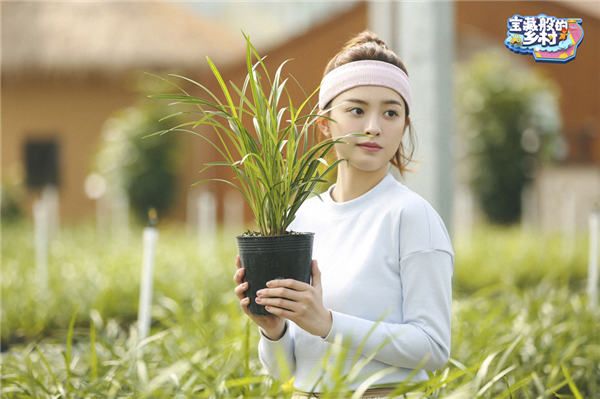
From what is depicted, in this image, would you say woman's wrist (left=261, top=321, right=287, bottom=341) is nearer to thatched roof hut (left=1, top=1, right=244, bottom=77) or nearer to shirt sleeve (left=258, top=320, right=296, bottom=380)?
shirt sleeve (left=258, top=320, right=296, bottom=380)

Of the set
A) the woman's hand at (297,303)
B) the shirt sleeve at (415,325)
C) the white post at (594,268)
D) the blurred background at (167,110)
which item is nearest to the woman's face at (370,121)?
the shirt sleeve at (415,325)

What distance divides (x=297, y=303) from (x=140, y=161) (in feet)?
41.6

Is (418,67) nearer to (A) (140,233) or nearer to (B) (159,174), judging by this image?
(A) (140,233)

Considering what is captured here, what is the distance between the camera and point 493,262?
7.37 m

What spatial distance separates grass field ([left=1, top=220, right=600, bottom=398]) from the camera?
2635 millimetres

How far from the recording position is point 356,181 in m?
2.16

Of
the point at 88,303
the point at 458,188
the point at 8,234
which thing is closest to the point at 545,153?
the point at 458,188

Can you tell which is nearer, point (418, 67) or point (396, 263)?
point (396, 263)

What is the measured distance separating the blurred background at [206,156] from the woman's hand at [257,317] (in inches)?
35.8

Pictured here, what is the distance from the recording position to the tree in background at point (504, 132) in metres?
13.6

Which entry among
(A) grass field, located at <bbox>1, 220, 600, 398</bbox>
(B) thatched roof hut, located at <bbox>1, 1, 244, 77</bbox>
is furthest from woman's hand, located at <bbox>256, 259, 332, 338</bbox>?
(B) thatched roof hut, located at <bbox>1, 1, 244, 77</bbox>

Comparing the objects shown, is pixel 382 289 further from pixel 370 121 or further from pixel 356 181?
pixel 370 121

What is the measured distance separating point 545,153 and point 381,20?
10655 mm

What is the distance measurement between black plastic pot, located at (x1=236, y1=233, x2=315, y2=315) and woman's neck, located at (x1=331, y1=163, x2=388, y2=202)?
0.26 meters
